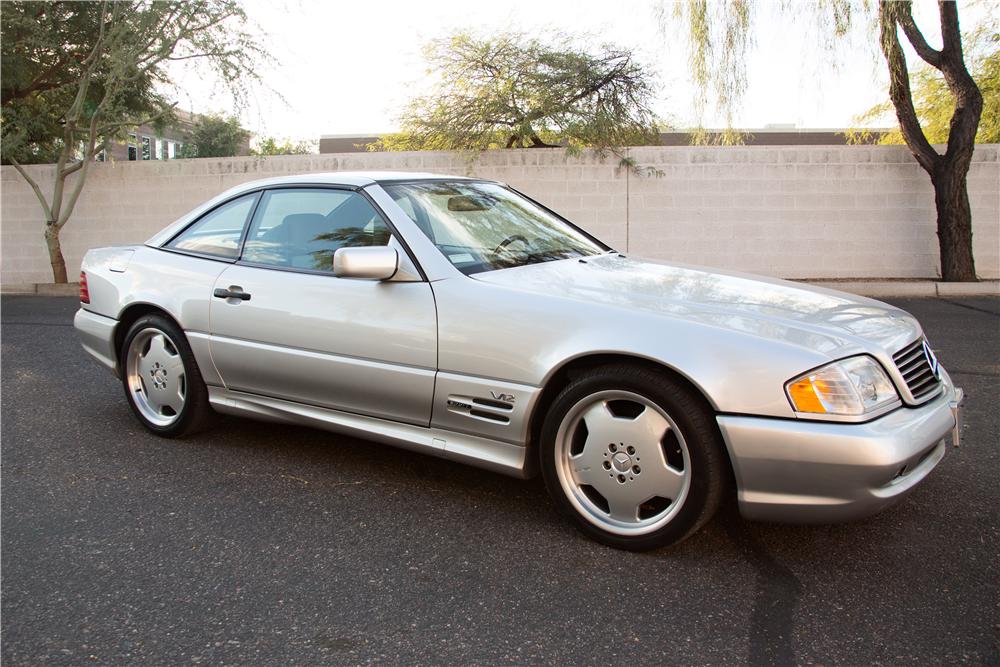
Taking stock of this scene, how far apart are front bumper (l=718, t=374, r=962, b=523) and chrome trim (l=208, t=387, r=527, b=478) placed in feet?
2.95

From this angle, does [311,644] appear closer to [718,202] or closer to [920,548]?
[920,548]

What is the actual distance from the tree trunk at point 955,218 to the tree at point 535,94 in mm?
4196

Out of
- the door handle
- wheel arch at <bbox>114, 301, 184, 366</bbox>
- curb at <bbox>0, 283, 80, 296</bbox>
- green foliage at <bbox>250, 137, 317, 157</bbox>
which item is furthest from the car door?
green foliage at <bbox>250, 137, 317, 157</bbox>

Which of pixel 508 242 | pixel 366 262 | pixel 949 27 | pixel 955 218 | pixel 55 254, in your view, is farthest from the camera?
pixel 55 254

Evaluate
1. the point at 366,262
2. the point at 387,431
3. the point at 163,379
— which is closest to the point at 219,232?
the point at 163,379

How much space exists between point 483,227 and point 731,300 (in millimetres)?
1289

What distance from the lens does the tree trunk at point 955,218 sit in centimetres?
1123

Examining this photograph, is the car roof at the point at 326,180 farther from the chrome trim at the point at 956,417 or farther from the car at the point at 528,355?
the chrome trim at the point at 956,417

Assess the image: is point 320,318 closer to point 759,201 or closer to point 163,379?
point 163,379

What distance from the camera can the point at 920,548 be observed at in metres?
3.12

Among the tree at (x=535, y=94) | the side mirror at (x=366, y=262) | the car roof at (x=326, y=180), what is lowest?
the side mirror at (x=366, y=262)

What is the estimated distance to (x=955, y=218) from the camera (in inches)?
443

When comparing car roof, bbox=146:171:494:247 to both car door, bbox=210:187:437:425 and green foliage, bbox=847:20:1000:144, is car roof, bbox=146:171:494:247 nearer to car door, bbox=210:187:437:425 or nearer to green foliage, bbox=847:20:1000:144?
car door, bbox=210:187:437:425

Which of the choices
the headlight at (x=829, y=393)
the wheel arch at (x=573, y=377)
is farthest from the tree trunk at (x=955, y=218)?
the wheel arch at (x=573, y=377)
